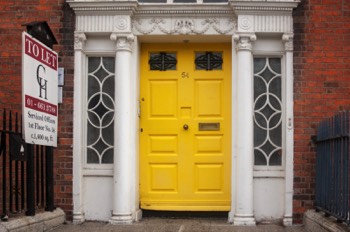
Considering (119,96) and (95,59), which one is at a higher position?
(95,59)

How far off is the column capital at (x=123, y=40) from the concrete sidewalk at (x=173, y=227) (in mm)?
2392

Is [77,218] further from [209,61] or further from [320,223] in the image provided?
[320,223]

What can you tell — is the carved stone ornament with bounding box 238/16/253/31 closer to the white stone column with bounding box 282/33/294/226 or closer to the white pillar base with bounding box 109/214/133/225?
the white stone column with bounding box 282/33/294/226

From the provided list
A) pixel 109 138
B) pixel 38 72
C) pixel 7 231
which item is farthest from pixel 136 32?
pixel 7 231

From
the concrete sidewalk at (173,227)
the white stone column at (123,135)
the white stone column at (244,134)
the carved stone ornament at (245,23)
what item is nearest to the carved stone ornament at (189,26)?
the carved stone ornament at (245,23)

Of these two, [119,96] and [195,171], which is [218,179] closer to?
[195,171]

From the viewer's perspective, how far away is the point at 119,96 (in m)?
8.25

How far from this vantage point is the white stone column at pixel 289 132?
8148 mm

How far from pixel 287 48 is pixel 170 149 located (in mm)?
2160

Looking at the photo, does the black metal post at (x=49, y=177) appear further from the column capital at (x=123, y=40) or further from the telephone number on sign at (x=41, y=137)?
the column capital at (x=123, y=40)

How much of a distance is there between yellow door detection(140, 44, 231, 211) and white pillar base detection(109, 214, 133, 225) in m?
0.56

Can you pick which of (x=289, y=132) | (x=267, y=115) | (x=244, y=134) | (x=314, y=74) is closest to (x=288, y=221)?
(x=289, y=132)

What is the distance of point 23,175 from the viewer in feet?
22.6

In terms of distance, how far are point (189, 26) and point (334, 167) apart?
2.87 m
